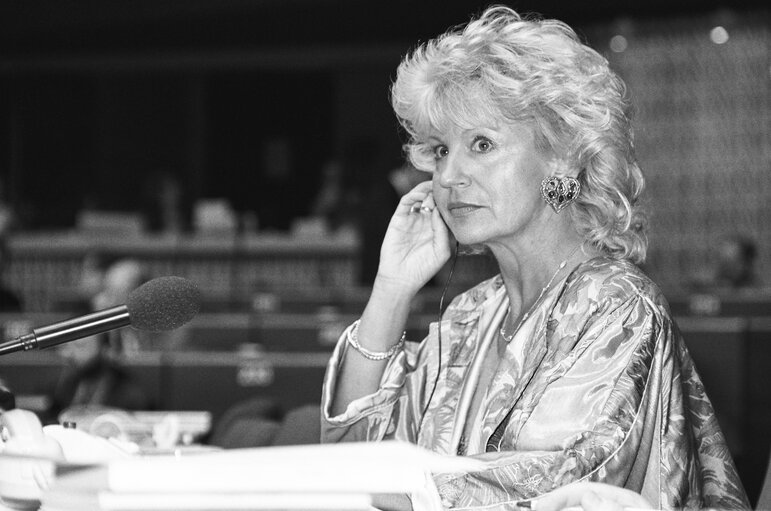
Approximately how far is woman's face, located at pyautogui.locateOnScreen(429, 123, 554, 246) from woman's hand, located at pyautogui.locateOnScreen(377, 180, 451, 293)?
0.59 ft

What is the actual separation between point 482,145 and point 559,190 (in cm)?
14

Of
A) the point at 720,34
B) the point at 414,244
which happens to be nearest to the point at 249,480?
the point at 414,244

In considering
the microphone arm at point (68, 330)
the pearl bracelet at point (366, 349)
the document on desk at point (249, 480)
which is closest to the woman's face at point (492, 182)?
the pearl bracelet at point (366, 349)

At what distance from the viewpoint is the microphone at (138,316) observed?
3.69ft

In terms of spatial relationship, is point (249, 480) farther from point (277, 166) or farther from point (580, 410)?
point (277, 166)

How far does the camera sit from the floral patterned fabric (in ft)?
3.90

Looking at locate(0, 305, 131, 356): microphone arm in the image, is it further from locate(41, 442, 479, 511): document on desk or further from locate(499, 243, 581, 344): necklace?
locate(499, 243, 581, 344): necklace

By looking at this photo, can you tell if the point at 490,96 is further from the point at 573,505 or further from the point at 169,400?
the point at 169,400

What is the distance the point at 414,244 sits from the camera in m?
1.79

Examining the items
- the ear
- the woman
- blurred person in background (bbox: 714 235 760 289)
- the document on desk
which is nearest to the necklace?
the woman

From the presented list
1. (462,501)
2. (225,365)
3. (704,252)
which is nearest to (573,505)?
(462,501)

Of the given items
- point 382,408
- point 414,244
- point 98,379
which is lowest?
point 98,379

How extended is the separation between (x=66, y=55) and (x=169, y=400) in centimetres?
862

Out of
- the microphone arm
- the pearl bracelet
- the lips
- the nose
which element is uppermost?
the nose
